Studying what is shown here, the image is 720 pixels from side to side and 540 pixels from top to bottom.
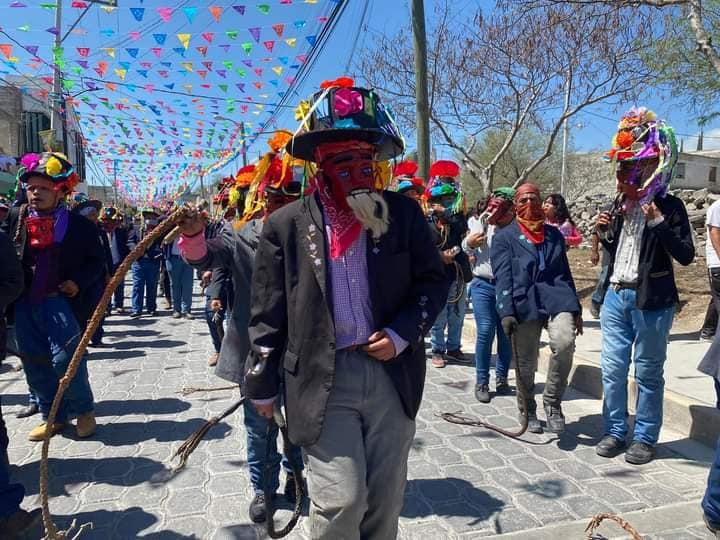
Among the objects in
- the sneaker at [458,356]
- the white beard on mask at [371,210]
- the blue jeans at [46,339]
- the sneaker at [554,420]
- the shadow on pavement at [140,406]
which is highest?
the white beard on mask at [371,210]

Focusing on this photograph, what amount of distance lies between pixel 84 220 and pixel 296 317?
294cm

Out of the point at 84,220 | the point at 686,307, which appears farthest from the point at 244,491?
the point at 686,307

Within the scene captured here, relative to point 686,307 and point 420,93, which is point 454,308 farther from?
point 420,93

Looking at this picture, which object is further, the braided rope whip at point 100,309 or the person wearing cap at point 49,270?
the person wearing cap at point 49,270

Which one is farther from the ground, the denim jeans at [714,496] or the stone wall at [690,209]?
the stone wall at [690,209]

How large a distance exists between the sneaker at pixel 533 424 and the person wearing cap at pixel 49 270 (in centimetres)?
362

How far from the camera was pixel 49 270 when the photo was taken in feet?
12.8

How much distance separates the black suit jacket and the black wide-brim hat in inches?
9.7

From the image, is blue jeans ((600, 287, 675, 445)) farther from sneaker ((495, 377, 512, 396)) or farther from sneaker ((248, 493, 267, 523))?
sneaker ((248, 493, 267, 523))

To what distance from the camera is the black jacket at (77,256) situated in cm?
385

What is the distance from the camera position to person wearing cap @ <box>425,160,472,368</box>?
559 cm

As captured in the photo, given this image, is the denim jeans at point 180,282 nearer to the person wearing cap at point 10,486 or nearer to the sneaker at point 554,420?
the person wearing cap at point 10,486

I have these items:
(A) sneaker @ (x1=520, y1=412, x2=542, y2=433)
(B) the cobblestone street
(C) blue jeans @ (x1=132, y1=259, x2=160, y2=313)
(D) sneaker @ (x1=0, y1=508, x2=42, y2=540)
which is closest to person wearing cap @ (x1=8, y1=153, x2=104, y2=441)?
(B) the cobblestone street

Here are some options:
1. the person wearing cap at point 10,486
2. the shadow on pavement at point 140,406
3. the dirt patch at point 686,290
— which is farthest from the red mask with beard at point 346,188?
the dirt patch at point 686,290
